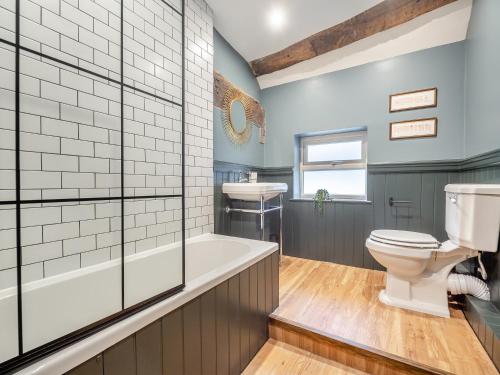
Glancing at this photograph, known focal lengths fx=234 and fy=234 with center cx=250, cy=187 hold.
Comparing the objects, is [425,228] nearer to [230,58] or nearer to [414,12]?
[414,12]

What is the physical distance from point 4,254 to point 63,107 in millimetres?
764

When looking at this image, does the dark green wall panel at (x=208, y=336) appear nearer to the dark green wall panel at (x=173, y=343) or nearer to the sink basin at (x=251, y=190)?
the dark green wall panel at (x=173, y=343)

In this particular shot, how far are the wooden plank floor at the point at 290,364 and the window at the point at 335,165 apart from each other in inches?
66.2

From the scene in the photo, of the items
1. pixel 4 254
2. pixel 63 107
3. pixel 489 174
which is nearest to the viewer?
pixel 4 254

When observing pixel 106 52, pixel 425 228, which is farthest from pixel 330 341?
pixel 106 52

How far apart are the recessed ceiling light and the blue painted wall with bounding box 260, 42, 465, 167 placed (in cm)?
70

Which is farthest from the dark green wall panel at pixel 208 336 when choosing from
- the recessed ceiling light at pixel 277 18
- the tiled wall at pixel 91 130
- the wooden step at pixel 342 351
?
the recessed ceiling light at pixel 277 18

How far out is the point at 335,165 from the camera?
8.83ft

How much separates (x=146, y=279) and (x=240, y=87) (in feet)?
6.83

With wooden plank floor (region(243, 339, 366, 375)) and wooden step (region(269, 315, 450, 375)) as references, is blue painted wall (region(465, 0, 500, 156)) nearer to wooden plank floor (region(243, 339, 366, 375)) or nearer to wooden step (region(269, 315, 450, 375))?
wooden step (region(269, 315, 450, 375))

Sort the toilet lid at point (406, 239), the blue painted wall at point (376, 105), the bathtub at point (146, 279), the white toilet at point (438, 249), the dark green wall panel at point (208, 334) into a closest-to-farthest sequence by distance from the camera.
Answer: the bathtub at point (146, 279), the dark green wall panel at point (208, 334), the white toilet at point (438, 249), the toilet lid at point (406, 239), the blue painted wall at point (376, 105)

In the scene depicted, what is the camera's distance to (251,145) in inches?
106

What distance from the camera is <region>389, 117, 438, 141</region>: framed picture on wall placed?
2127 millimetres

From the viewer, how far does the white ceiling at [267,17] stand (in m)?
1.95
